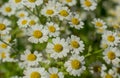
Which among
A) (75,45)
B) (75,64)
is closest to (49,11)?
(75,45)

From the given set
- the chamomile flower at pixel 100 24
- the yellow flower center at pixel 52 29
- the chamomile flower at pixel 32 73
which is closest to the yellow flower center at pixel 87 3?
the chamomile flower at pixel 100 24

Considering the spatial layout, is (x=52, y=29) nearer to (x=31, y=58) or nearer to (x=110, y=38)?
(x=31, y=58)

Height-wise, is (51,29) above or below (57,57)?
above

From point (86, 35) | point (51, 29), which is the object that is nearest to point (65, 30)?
point (51, 29)

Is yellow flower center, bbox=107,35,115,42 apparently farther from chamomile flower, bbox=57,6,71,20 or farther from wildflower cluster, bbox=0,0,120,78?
chamomile flower, bbox=57,6,71,20

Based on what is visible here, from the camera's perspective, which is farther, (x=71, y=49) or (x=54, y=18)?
(x=54, y=18)

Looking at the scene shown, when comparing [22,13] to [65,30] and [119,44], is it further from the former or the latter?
[119,44]

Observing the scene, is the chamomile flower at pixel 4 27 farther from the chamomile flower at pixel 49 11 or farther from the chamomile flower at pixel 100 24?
the chamomile flower at pixel 100 24

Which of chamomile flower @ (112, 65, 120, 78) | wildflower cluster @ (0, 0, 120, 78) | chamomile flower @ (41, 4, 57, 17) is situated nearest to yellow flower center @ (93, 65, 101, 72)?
wildflower cluster @ (0, 0, 120, 78)
